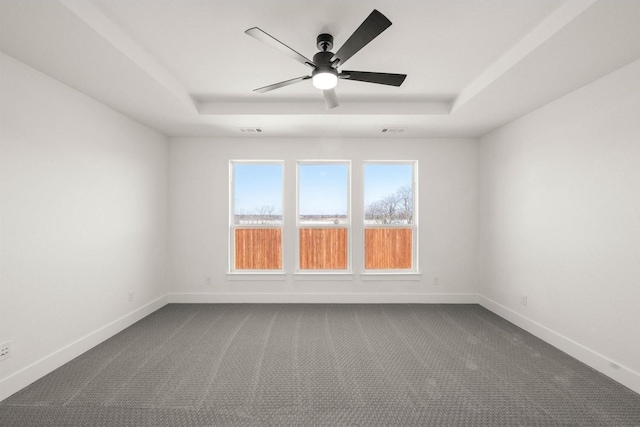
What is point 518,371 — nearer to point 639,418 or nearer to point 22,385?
point 639,418

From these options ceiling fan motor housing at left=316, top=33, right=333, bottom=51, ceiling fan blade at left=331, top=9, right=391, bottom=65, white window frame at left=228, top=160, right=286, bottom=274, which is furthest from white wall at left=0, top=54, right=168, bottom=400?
ceiling fan blade at left=331, top=9, right=391, bottom=65

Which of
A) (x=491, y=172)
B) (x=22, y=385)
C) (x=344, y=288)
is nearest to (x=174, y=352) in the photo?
(x=22, y=385)

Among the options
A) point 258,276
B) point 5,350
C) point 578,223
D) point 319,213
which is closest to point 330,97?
point 319,213

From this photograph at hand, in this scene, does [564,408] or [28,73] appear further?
[28,73]

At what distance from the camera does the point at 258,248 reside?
14.5 feet

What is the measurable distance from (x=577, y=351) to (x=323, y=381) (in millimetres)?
2363

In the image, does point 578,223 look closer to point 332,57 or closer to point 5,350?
point 332,57

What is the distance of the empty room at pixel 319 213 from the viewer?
1.96m

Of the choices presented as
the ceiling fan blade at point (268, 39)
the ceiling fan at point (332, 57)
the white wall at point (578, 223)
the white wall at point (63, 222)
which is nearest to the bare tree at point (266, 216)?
the white wall at point (63, 222)

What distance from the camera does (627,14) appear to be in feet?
5.46

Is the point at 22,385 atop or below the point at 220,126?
below

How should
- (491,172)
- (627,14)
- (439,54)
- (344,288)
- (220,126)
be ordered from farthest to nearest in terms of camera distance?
(344,288) < (491,172) < (220,126) < (439,54) < (627,14)

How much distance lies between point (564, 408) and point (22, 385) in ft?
12.9

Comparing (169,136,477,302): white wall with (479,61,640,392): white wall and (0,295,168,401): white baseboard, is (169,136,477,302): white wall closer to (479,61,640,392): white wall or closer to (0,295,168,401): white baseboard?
(479,61,640,392): white wall
